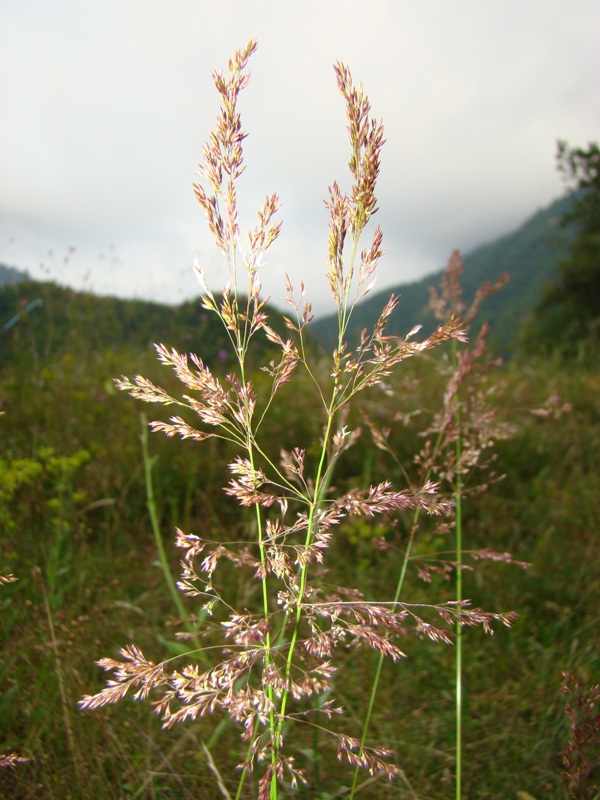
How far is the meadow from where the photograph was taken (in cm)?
82

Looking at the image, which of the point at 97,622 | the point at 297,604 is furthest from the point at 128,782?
the point at 297,604

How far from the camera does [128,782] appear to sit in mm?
1425

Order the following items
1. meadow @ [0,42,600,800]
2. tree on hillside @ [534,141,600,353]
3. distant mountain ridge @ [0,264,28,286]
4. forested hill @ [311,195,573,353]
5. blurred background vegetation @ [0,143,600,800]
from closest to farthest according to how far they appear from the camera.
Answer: meadow @ [0,42,600,800] → blurred background vegetation @ [0,143,600,800] → distant mountain ridge @ [0,264,28,286] → tree on hillside @ [534,141,600,353] → forested hill @ [311,195,573,353]

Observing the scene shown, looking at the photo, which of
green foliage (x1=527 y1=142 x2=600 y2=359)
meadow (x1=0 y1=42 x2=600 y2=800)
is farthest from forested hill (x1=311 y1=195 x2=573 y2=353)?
meadow (x1=0 y1=42 x2=600 y2=800)

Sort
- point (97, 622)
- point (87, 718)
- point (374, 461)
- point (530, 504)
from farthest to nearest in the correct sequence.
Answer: point (374, 461)
point (530, 504)
point (97, 622)
point (87, 718)

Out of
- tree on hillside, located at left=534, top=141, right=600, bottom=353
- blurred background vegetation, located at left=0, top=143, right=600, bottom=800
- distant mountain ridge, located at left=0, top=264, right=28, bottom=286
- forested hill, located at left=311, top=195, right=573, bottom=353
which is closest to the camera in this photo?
blurred background vegetation, located at left=0, top=143, right=600, bottom=800

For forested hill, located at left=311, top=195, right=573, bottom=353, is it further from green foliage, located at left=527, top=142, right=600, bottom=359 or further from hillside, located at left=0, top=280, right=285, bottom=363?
hillside, located at left=0, top=280, right=285, bottom=363

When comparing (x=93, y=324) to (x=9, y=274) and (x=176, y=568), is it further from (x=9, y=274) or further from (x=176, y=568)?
(x=176, y=568)

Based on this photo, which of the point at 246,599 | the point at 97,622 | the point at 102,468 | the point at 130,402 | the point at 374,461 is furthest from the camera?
the point at 130,402

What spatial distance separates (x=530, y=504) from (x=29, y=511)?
2.63 metres

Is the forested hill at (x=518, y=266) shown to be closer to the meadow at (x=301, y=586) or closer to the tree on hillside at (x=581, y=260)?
the tree on hillside at (x=581, y=260)

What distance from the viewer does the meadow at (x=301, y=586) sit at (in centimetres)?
82

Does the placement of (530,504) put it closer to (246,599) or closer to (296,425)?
(296,425)

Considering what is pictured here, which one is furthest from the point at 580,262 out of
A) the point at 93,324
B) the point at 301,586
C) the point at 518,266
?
the point at 518,266
